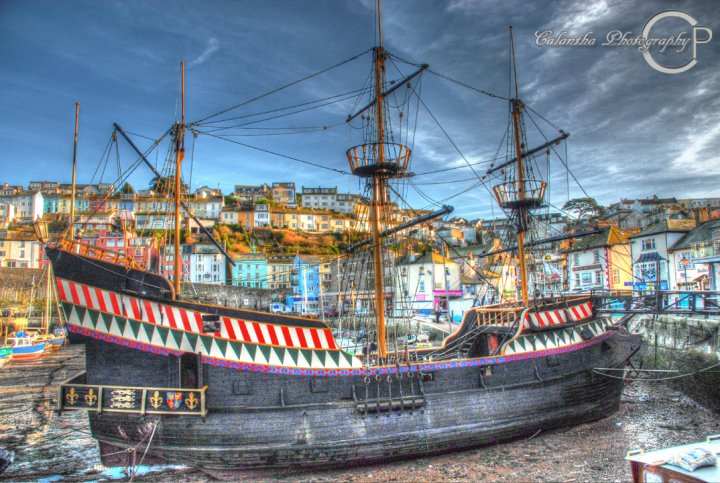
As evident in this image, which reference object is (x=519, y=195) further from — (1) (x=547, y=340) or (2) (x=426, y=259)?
(2) (x=426, y=259)

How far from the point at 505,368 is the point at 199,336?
26.1 ft

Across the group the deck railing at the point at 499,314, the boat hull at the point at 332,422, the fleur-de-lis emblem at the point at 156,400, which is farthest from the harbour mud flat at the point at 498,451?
the deck railing at the point at 499,314

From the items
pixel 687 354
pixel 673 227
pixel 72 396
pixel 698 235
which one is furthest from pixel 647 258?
pixel 72 396

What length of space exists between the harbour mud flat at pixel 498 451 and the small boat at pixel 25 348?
17.3 metres

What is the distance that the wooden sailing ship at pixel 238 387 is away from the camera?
9492mm

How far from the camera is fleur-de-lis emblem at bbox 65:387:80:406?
934cm

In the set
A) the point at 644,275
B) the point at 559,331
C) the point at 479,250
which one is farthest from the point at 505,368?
the point at 479,250

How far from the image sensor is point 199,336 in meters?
9.78

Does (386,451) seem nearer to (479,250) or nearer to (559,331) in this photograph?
(559,331)

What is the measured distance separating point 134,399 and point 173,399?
0.82m

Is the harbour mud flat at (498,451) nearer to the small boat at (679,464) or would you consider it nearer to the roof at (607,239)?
the small boat at (679,464)

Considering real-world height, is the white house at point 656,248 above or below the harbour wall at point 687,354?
above

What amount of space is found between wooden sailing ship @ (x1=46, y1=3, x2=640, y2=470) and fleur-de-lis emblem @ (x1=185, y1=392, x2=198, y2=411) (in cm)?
2

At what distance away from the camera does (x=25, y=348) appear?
31891 mm
